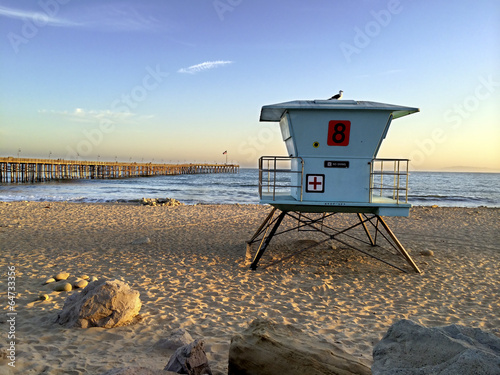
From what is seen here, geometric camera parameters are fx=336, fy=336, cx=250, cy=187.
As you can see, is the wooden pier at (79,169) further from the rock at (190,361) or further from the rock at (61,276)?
the rock at (190,361)

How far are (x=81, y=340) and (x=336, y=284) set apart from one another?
5.36 meters

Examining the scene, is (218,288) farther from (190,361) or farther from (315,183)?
(190,361)

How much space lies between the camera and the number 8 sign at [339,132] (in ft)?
27.1

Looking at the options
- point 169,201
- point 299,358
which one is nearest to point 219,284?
point 299,358

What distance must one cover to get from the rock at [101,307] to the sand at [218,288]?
0.16 meters

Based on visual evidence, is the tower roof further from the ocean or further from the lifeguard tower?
the ocean

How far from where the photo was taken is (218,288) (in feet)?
23.9

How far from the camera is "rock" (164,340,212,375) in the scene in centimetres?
327

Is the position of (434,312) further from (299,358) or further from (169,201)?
(169,201)

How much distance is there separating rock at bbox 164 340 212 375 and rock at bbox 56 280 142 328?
7.03 ft

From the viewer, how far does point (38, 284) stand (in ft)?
23.3

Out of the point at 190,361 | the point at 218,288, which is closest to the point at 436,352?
the point at 190,361

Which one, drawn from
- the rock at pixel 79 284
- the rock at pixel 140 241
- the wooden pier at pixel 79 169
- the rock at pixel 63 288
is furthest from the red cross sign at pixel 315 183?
the wooden pier at pixel 79 169

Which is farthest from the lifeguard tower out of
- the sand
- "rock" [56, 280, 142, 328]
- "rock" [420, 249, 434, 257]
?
"rock" [56, 280, 142, 328]
